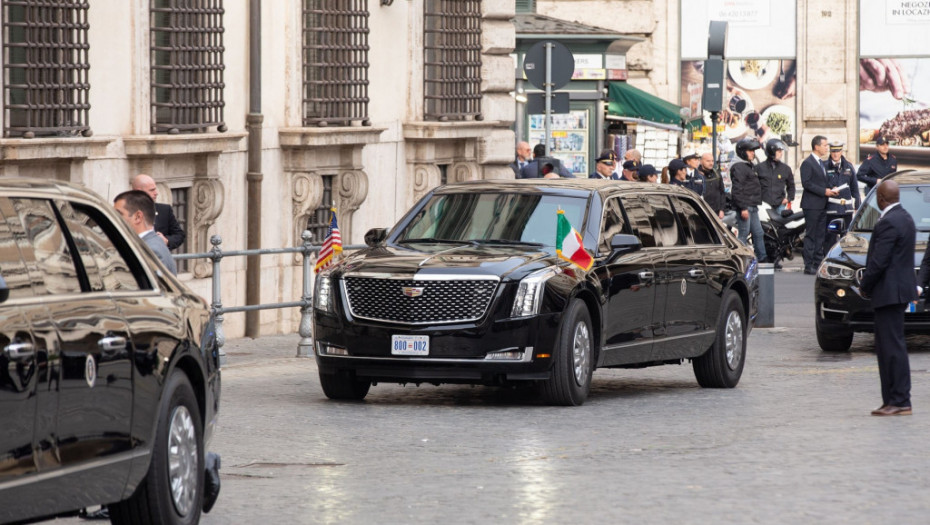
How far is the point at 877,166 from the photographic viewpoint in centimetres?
3041

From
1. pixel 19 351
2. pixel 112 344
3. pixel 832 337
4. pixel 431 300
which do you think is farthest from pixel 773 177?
pixel 19 351

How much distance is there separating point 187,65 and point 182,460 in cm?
1142

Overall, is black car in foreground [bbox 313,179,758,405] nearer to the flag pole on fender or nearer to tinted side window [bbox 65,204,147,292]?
the flag pole on fender

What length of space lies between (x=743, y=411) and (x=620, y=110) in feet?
84.5

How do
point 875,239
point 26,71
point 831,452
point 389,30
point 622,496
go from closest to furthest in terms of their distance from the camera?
point 622,496 < point 831,452 < point 875,239 < point 26,71 < point 389,30

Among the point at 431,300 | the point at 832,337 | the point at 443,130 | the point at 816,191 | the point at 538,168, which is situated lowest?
the point at 832,337

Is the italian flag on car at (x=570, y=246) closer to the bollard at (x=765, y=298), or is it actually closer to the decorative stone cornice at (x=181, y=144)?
the decorative stone cornice at (x=181, y=144)

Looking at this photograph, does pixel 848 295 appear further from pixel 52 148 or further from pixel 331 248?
pixel 52 148

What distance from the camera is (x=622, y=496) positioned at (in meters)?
9.31

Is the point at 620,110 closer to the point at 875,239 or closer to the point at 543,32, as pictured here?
the point at 543,32

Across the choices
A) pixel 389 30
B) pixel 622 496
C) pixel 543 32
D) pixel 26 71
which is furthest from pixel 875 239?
pixel 543 32

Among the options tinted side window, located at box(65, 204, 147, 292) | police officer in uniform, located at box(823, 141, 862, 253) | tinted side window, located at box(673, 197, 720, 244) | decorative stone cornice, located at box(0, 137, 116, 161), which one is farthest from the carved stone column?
police officer in uniform, located at box(823, 141, 862, 253)

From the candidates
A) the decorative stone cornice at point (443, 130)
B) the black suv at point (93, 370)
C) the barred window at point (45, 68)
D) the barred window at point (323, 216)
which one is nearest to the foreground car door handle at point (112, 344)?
the black suv at point (93, 370)

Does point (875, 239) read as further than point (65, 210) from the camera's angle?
Yes
